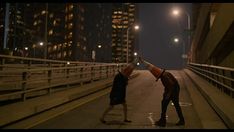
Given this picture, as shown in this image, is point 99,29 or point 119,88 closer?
point 119,88

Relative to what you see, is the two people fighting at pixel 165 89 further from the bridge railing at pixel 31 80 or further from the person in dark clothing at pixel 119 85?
the bridge railing at pixel 31 80

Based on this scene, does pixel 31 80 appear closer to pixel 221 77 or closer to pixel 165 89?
pixel 165 89

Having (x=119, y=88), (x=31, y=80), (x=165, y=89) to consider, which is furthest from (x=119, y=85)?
(x=31, y=80)

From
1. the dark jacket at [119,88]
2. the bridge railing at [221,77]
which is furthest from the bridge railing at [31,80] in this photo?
the bridge railing at [221,77]

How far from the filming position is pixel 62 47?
508 feet

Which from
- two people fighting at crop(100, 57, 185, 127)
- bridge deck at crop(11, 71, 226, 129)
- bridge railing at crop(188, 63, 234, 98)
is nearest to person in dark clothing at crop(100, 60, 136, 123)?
two people fighting at crop(100, 57, 185, 127)

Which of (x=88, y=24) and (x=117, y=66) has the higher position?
(x=88, y=24)

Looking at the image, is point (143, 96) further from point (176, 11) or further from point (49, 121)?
point (176, 11)

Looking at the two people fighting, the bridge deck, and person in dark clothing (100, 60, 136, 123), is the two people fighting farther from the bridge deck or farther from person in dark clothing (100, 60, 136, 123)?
the bridge deck

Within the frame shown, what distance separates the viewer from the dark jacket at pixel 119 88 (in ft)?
35.3

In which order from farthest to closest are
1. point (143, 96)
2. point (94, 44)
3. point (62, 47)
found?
point (94, 44)
point (62, 47)
point (143, 96)

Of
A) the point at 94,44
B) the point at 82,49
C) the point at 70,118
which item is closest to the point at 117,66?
the point at 70,118

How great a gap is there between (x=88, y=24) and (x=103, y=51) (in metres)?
→ 17.4

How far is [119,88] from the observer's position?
35.3 feet
